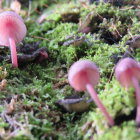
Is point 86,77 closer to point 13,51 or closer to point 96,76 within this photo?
point 96,76

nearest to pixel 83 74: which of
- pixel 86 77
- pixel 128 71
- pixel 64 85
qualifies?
pixel 86 77

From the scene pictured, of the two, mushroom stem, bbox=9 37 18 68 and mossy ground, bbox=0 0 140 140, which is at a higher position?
mushroom stem, bbox=9 37 18 68

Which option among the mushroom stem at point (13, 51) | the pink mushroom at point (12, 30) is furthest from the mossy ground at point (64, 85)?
the pink mushroom at point (12, 30)

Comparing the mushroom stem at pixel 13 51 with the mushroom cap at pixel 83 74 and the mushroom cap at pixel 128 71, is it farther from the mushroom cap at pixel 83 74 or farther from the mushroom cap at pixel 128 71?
the mushroom cap at pixel 128 71

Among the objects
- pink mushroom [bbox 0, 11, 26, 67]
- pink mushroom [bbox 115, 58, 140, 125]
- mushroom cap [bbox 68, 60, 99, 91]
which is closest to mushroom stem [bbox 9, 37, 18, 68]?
pink mushroom [bbox 0, 11, 26, 67]

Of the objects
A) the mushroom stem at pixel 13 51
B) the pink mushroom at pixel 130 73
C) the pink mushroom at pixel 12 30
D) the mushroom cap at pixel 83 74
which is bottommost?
the pink mushroom at pixel 130 73

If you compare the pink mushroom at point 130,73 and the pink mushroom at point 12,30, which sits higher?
the pink mushroom at point 12,30

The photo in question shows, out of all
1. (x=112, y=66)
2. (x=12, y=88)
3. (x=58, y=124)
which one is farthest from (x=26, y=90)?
(x=112, y=66)

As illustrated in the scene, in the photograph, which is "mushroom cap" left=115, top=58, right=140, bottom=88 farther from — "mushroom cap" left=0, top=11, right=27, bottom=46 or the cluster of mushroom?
"mushroom cap" left=0, top=11, right=27, bottom=46
